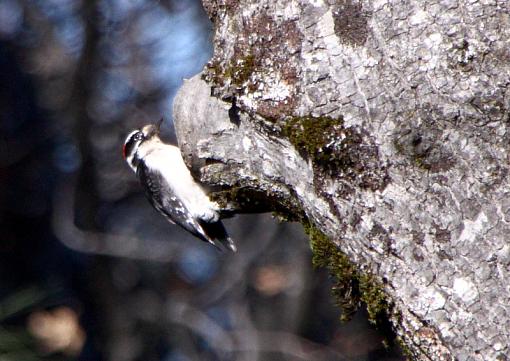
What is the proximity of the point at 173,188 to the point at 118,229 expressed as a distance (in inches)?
133

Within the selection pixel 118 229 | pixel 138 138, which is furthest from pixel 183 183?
pixel 118 229

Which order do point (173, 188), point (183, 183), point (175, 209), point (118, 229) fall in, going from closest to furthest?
point (183, 183) → point (173, 188) → point (175, 209) → point (118, 229)

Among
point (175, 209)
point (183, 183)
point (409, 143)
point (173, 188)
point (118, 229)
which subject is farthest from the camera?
point (118, 229)

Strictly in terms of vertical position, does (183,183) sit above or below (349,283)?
below

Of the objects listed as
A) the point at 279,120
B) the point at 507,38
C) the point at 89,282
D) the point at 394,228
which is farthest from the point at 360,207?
the point at 89,282

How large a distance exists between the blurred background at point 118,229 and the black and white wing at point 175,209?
2.15 m

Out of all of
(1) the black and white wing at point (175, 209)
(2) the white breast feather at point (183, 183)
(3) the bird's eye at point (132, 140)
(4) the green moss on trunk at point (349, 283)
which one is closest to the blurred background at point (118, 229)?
(3) the bird's eye at point (132, 140)

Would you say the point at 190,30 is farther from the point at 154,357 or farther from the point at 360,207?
the point at 360,207

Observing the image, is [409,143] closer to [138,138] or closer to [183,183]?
[183,183]

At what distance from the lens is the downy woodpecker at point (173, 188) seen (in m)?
2.99

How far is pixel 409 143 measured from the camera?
69.7 inches

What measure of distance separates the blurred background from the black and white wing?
2154 millimetres

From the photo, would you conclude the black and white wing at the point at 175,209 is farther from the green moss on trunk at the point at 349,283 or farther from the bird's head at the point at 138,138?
the green moss on trunk at the point at 349,283

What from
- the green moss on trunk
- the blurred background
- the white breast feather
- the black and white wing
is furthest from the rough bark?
the blurred background
